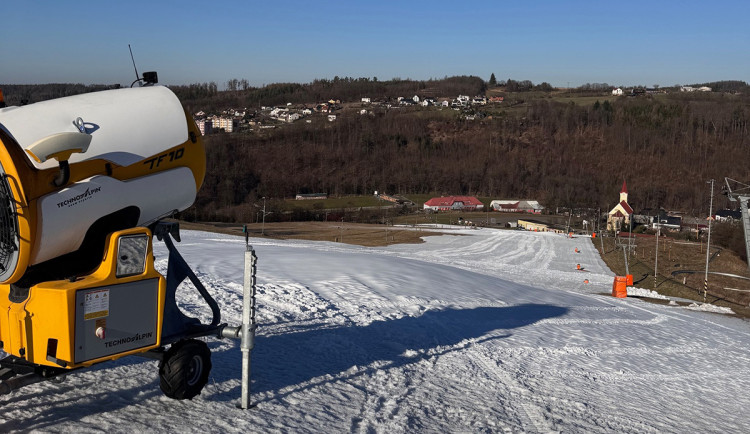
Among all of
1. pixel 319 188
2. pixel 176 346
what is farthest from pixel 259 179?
pixel 176 346

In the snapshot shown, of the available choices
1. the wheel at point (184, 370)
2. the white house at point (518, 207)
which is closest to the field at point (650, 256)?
the wheel at point (184, 370)

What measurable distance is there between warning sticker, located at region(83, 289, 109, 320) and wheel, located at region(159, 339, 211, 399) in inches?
47.4

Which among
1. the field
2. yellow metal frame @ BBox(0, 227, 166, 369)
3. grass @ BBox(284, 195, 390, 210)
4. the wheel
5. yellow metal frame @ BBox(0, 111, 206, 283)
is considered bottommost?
grass @ BBox(284, 195, 390, 210)

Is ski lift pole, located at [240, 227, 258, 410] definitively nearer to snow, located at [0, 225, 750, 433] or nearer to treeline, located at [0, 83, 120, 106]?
snow, located at [0, 225, 750, 433]

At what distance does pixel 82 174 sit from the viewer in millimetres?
7270

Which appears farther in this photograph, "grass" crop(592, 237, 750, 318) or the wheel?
"grass" crop(592, 237, 750, 318)

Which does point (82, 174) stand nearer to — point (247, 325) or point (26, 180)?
point (26, 180)

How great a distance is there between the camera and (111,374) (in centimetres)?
890

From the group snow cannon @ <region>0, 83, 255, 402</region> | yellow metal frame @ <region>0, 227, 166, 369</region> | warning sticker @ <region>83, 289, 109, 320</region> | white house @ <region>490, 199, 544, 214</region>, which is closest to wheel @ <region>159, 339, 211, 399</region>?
snow cannon @ <region>0, 83, 255, 402</region>

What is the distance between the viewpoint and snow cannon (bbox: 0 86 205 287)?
269 inches

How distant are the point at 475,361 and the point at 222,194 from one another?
5819 cm

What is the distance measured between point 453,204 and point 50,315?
135680mm

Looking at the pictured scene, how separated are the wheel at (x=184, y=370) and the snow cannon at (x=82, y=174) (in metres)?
1.45

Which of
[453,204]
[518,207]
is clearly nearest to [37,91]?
[453,204]
